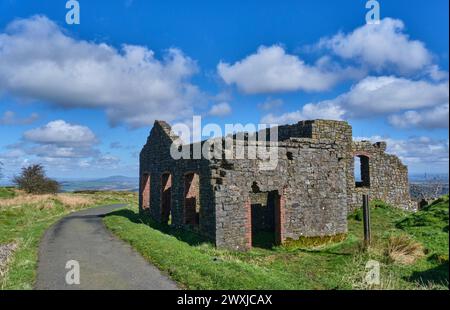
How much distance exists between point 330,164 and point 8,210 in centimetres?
2252

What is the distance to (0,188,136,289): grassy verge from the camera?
953 cm

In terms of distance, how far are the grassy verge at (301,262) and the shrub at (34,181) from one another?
3535 centimetres

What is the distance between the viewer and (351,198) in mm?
21688

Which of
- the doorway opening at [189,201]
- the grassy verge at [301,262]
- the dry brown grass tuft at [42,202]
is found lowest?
the grassy verge at [301,262]

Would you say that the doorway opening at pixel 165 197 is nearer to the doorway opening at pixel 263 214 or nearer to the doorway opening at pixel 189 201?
the doorway opening at pixel 189 201

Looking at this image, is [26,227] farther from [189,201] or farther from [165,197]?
[189,201]

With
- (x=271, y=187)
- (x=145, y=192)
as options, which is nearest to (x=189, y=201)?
(x=271, y=187)

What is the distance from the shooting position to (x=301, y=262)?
42.2 feet

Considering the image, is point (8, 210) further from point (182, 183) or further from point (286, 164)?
point (286, 164)

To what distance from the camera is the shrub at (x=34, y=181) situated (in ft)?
154

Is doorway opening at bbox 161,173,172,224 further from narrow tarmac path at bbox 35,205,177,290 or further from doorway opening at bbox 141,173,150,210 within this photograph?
narrow tarmac path at bbox 35,205,177,290

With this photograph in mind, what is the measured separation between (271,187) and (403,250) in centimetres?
529

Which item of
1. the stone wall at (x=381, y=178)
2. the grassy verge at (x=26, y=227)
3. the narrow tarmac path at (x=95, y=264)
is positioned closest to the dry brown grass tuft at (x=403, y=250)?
the narrow tarmac path at (x=95, y=264)
